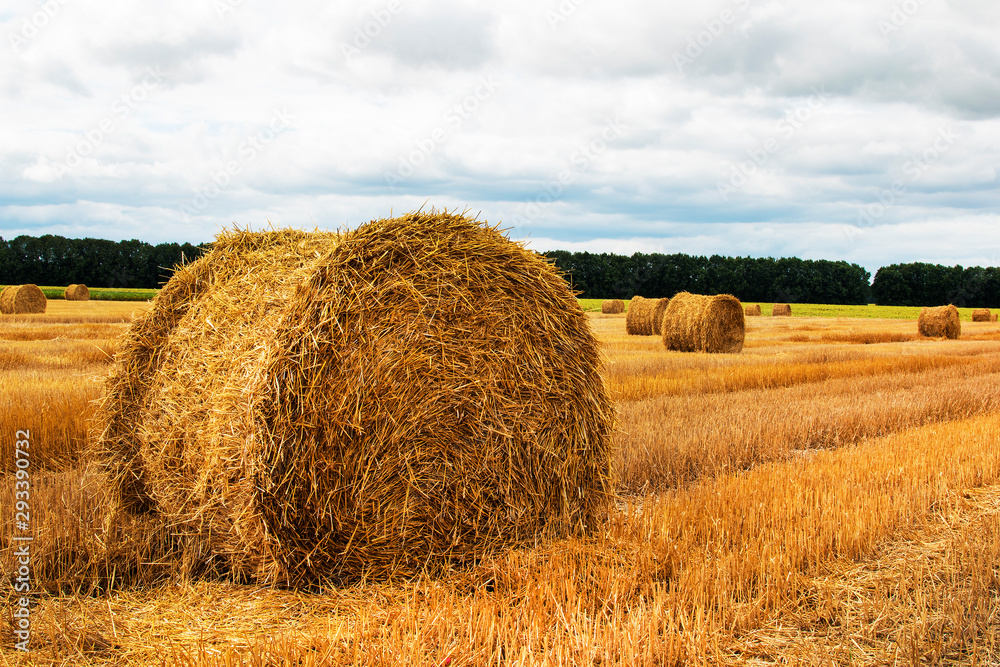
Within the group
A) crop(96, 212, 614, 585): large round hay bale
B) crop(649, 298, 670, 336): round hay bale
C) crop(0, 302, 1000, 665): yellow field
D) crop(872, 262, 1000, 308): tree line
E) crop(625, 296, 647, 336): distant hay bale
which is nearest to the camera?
crop(0, 302, 1000, 665): yellow field

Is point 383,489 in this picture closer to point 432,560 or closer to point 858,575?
point 432,560

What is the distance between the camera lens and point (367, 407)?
14.2 feet

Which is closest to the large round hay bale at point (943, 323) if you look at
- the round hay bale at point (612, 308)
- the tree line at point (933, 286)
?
the round hay bale at point (612, 308)

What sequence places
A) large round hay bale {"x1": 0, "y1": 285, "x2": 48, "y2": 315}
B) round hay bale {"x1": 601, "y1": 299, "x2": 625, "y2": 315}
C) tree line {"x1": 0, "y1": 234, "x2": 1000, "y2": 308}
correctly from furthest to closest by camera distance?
1. tree line {"x1": 0, "y1": 234, "x2": 1000, "y2": 308}
2. round hay bale {"x1": 601, "y1": 299, "x2": 625, "y2": 315}
3. large round hay bale {"x1": 0, "y1": 285, "x2": 48, "y2": 315}

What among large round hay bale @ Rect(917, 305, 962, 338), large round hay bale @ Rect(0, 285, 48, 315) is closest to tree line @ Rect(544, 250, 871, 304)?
large round hay bale @ Rect(917, 305, 962, 338)

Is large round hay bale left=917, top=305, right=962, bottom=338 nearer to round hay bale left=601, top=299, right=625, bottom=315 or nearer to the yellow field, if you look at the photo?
round hay bale left=601, top=299, right=625, bottom=315

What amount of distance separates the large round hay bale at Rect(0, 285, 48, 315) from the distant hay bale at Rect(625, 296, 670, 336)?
24098 mm

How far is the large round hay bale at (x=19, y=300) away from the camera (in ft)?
91.8

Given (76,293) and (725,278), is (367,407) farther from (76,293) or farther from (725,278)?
(725,278)

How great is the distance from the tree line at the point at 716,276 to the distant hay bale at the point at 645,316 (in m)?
36.9

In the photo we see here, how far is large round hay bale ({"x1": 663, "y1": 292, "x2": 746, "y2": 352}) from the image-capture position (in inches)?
746

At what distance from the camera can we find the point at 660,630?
145 inches

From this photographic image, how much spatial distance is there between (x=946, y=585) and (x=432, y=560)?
10.3 feet

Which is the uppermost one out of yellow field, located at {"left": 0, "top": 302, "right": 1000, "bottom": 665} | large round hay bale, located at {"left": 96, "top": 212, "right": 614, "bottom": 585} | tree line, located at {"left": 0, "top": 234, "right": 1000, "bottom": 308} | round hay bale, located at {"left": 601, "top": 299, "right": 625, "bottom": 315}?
tree line, located at {"left": 0, "top": 234, "right": 1000, "bottom": 308}
